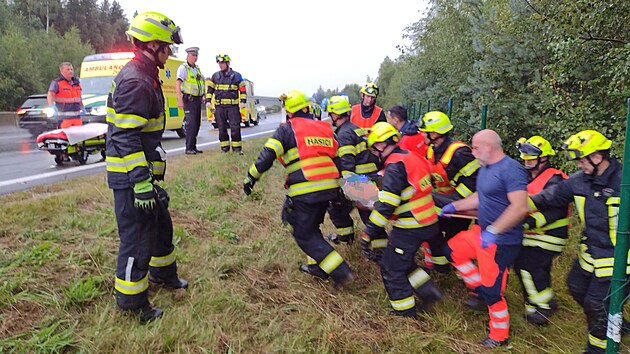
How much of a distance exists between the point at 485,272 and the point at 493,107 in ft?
16.9

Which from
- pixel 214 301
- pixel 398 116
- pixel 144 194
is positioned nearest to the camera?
pixel 144 194

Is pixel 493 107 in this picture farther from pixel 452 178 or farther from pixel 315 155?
pixel 315 155

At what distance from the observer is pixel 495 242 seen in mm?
3084

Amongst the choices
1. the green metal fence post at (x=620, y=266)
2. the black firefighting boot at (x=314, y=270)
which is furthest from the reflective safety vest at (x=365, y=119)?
the green metal fence post at (x=620, y=266)

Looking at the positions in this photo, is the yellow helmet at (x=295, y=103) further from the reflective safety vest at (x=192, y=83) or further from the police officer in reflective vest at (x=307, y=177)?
the reflective safety vest at (x=192, y=83)

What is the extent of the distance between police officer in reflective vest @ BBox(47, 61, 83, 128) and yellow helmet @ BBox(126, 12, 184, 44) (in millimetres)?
6714

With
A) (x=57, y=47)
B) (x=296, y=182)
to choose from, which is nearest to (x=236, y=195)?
(x=296, y=182)

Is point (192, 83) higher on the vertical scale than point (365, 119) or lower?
higher

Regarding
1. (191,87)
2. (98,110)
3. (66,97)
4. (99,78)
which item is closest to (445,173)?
(191,87)

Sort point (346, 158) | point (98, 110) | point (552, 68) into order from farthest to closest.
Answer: point (98, 110)
point (552, 68)
point (346, 158)

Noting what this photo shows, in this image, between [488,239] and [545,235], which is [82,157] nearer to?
[488,239]

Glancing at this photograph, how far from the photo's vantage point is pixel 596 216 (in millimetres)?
2875

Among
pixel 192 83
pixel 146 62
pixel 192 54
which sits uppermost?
pixel 192 54

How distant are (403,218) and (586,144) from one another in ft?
4.47
